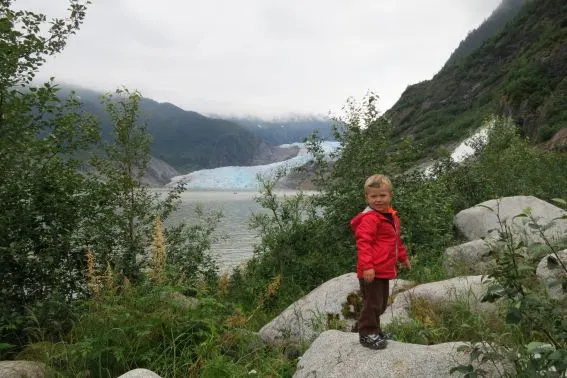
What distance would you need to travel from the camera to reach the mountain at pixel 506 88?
192 ft

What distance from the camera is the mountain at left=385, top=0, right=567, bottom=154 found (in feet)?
192

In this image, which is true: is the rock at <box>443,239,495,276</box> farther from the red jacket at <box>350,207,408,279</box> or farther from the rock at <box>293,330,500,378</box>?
the rock at <box>293,330,500,378</box>

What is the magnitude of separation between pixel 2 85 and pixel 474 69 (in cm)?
13516

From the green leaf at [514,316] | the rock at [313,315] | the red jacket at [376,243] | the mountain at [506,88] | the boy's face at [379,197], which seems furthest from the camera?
the mountain at [506,88]

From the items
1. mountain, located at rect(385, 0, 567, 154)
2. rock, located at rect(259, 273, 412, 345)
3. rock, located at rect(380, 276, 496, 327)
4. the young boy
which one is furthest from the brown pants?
mountain, located at rect(385, 0, 567, 154)

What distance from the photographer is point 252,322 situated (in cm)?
737

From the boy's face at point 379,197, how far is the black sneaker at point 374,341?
56.7 inches

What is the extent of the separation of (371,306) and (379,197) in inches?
49.7

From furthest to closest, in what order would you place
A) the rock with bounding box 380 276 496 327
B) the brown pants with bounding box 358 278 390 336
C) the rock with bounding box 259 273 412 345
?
the rock with bounding box 259 273 412 345, the rock with bounding box 380 276 496 327, the brown pants with bounding box 358 278 390 336

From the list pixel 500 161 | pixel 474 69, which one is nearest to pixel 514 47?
pixel 474 69

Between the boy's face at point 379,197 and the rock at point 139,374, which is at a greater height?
the boy's face at point 379,197

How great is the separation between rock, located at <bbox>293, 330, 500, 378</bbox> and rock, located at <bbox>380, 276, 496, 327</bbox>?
1366 mm

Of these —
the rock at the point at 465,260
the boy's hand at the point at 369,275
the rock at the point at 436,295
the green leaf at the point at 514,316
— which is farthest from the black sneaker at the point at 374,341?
the rock at the point at 465,260

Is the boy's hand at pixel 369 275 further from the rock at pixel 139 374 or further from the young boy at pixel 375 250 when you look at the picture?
the rock at pixel 139 374
